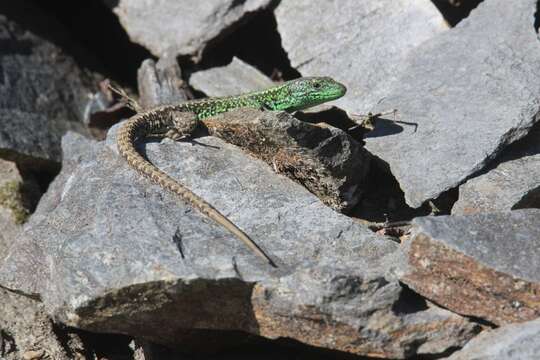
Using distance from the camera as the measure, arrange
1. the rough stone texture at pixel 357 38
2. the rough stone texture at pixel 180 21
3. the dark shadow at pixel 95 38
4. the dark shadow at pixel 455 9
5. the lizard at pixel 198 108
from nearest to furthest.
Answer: the lizard at pixel 198 108
the rough stone texture at pixel 357 38
the dark shadow at pixel 455 9
the rough stone texture at pixel 180 21
the dark shadow at pixel 95 38

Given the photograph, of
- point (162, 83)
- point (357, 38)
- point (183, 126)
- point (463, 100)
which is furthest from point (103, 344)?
point (357, 38)

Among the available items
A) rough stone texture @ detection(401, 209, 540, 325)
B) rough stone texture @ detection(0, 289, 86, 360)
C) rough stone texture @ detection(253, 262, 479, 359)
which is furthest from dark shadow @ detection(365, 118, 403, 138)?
rough stone texture @ detection(0, 289, 86, 360)

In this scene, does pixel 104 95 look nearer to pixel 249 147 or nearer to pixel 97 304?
pixel 249 147

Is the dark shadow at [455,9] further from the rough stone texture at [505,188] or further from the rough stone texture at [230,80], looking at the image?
the rough stone texture at [505,188]

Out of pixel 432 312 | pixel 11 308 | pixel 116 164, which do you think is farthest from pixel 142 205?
pixel 432 312

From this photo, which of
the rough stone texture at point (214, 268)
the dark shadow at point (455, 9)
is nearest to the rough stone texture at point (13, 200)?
the rough stone texture at point (214, 268)

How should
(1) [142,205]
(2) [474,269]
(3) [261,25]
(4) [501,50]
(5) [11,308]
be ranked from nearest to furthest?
(2) [474,269], (1) [142,205], (5) [11,308], (4) [501,50], (3) [261,25]
